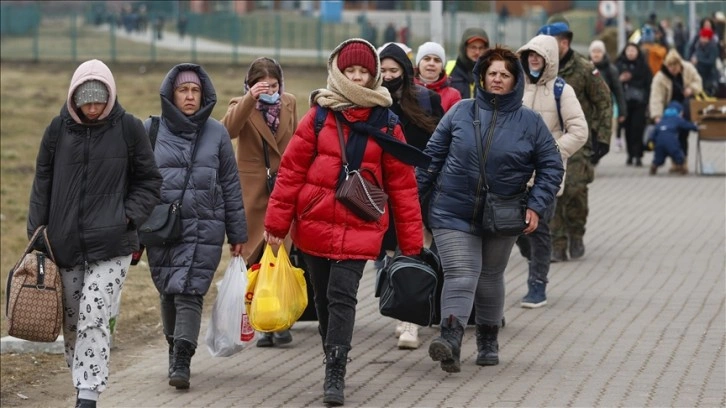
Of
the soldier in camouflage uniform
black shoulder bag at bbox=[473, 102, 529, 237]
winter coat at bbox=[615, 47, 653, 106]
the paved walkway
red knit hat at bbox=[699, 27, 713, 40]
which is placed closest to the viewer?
the paved walkway

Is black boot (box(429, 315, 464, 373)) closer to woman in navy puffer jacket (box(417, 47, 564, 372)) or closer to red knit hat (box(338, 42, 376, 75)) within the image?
woman in navy puffer jacket (box(417, 47, 564, 372))

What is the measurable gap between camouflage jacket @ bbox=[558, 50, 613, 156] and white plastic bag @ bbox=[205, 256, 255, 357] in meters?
5.01

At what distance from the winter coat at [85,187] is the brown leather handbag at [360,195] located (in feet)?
3.16

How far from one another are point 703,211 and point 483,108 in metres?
8.97

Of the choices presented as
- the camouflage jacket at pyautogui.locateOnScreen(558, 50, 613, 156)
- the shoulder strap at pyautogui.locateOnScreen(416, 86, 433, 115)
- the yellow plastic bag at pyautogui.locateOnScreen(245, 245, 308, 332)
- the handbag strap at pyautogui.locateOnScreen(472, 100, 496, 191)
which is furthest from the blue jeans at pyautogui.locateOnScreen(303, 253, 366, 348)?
the camouflage jacket at pyautogui.locateOnScreen(558, 50, 613, 156)

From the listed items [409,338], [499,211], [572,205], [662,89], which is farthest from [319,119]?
[662,89]

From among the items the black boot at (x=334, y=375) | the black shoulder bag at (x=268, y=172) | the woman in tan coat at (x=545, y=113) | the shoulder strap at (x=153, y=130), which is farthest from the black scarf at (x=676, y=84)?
the black boot at (x=334, y=375)

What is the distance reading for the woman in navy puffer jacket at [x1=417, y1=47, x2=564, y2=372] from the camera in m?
8.62

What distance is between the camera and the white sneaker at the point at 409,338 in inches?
379

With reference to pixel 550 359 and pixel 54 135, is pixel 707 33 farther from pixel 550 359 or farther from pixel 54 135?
pixel 54 135

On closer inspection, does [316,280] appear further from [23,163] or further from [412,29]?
[412,29]

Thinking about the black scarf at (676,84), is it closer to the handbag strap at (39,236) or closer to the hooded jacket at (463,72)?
the hooded jacket at (463,72)

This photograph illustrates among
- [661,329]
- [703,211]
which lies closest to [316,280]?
[661,329]

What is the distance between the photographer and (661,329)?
10203mm
